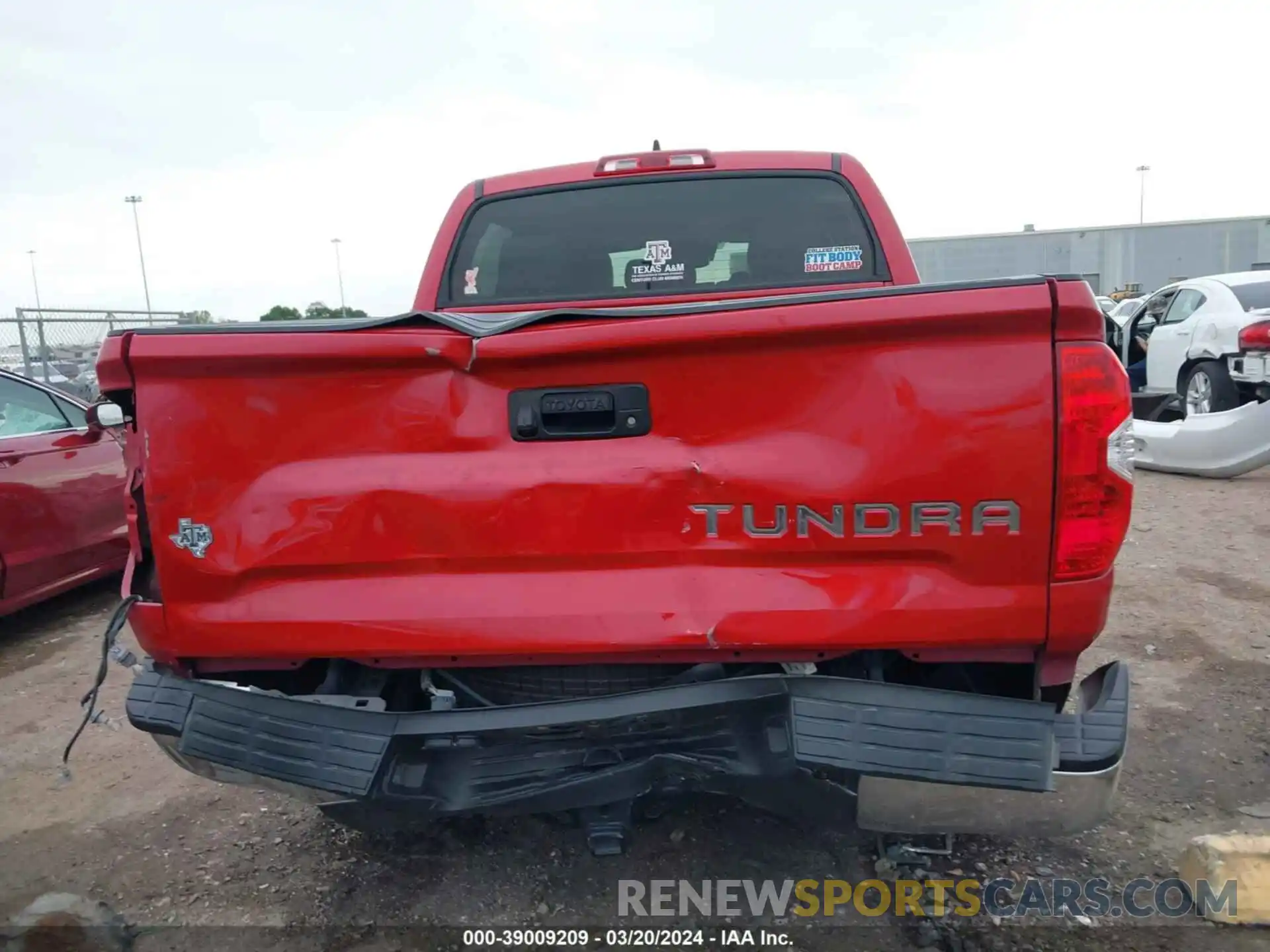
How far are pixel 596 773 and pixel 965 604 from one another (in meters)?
0.96

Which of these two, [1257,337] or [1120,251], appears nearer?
[1257,337]

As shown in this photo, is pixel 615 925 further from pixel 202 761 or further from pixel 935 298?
pixel 935 298

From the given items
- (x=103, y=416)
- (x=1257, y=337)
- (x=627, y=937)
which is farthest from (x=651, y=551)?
(x=1257, y=337)

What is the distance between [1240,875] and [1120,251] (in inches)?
1701

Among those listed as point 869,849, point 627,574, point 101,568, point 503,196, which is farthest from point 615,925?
point 101,568

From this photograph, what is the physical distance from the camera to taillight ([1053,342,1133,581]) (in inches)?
73.9

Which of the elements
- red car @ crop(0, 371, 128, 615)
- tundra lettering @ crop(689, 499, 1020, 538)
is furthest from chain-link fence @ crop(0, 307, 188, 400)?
tundra lettering @ crop(689, 499, 1020, 538)

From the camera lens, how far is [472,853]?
2918 millimetres

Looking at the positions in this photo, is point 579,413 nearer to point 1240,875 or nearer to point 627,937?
point 627,937

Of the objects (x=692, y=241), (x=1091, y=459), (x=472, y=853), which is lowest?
(x=472, y=853)

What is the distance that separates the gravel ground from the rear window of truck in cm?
198

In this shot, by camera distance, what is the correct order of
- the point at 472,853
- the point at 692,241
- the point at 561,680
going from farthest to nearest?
the point at 692,241, the point at 472,853, the point at 561,680

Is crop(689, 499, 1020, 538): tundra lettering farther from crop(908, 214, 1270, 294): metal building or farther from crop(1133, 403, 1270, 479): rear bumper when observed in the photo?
crop(908, 214, 1270, 294): metal building

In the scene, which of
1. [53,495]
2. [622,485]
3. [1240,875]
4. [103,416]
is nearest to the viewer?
[622,485]
